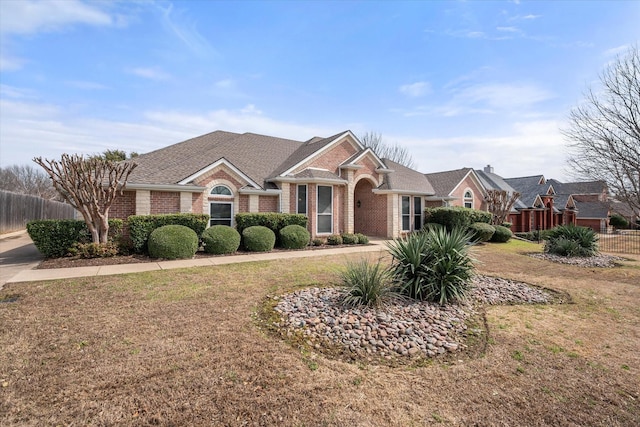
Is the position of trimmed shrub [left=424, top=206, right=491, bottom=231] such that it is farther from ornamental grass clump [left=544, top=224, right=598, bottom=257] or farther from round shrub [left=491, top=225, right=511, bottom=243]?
ornamental grass clump [left=544, top=224, right=598, bottom=257]

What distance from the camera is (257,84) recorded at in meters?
14.8

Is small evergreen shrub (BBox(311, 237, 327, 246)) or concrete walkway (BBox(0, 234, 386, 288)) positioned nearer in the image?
concrete walkway (BBox(0, 234, 386, 288))

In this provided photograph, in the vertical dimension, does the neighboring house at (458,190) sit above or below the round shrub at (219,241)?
above

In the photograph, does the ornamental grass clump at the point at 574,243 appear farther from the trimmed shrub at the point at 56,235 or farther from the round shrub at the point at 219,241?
the trimmed shrub at the point at 56,235

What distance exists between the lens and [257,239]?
1354cm

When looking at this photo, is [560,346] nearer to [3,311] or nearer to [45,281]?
[3,311]

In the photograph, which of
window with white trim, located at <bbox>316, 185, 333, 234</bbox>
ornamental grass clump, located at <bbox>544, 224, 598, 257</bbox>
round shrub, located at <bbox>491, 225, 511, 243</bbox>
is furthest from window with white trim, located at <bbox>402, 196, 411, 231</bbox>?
ornamental grass clump, located at <bbox>544, 224, 598, 257</bbox>

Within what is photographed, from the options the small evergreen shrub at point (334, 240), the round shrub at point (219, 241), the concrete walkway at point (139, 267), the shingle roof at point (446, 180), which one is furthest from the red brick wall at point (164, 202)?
the shingle roof at point (446, 180)

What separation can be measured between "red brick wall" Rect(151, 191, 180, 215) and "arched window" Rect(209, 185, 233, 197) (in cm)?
168

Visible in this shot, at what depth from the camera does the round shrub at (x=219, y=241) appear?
1248cm

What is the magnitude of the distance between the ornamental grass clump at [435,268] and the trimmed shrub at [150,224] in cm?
934

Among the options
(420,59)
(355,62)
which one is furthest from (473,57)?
(355,62)

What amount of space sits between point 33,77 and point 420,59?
15.2 m

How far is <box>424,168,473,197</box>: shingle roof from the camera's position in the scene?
2371cm
